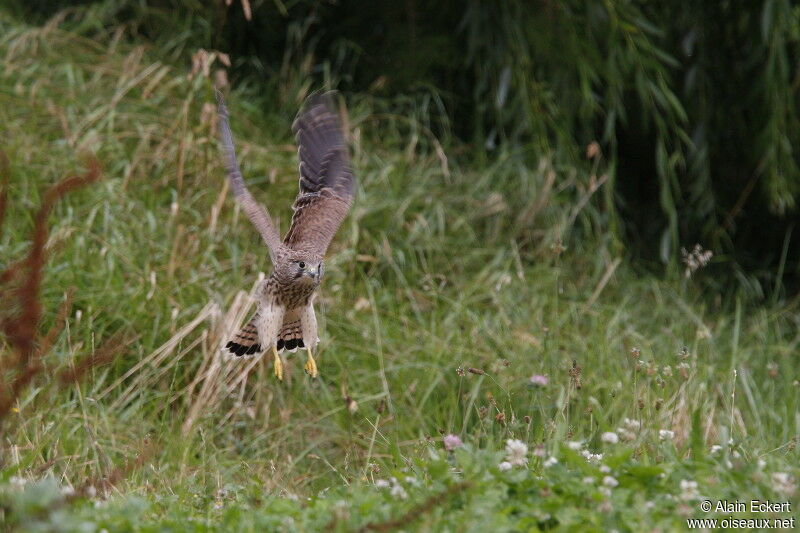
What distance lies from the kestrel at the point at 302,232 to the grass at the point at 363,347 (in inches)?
15.3

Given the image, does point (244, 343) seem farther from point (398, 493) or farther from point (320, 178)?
point (398, 493)

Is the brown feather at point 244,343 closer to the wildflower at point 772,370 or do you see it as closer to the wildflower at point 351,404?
the wildflower at point 351,404

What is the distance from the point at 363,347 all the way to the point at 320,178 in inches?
48.3

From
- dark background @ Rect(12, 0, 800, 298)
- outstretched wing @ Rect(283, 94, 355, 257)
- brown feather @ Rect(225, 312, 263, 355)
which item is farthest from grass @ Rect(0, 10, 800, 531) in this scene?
outstretched wing @ Rect(283, 94, 355, 257)

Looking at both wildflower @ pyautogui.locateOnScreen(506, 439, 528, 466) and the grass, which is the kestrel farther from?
wildflower @ pyautogui.locateOnScreen(506, 439, 528, 466)

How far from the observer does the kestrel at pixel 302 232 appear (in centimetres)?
347

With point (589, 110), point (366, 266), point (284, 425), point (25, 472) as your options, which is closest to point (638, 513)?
point (25, 472)

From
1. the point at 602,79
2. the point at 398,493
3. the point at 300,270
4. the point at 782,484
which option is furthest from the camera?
the point at 602,79

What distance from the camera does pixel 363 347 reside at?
4867 millimetres

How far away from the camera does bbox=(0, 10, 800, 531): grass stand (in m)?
2.53

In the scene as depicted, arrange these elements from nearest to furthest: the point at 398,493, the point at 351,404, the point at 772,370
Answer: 1. the point at 398,493
2. the point at 351,404
3. the point at 772,370

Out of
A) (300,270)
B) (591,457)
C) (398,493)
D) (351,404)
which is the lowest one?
(351,404)

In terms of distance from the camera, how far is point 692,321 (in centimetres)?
577

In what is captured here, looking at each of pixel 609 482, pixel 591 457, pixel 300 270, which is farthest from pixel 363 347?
pixel 609 482
